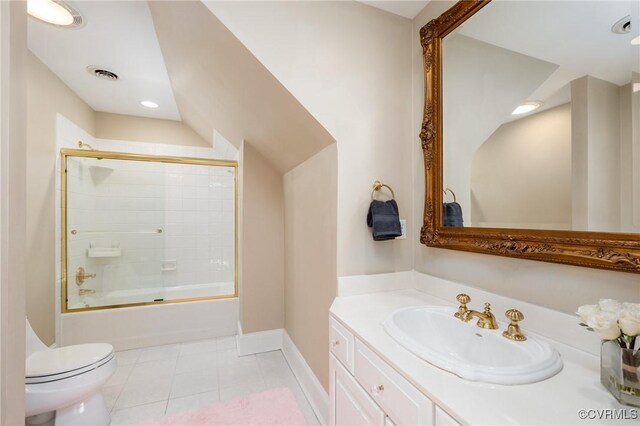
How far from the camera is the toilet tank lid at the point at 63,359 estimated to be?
1.40 metres

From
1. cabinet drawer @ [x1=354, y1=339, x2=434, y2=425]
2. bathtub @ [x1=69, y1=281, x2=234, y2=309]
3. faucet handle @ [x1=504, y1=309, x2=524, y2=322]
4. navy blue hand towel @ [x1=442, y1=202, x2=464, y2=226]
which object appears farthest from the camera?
bathtub @ [x1=69, y1=281, x2=234, y2=309]

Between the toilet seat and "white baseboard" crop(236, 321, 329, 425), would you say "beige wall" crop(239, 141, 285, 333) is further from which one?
the toilet seat

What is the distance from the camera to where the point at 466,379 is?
70 centimetres

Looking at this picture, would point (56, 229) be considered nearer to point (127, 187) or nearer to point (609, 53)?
point (127, 187)

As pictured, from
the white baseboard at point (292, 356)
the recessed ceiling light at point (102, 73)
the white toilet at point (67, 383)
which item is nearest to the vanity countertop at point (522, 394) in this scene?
the white baseboard at point (292, 356)

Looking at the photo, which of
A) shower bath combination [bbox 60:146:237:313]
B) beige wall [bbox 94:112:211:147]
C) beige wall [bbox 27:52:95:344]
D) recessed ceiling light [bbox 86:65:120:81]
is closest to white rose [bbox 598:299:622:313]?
shower bath combination [bbox 60:146:237:313]

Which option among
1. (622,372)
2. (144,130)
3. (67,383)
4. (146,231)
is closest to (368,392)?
(622,372)

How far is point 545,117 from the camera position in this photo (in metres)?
0.97

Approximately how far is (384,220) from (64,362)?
1932mm

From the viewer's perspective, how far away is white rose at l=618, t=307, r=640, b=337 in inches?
23.1

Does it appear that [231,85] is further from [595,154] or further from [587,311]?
[587,311]

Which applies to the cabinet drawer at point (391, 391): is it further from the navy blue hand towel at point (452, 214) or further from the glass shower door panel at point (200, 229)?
the glass shower door panel at point (200, 229)

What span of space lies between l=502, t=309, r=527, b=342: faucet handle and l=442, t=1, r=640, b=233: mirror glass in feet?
1.09

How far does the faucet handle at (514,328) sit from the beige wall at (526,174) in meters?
0.33
